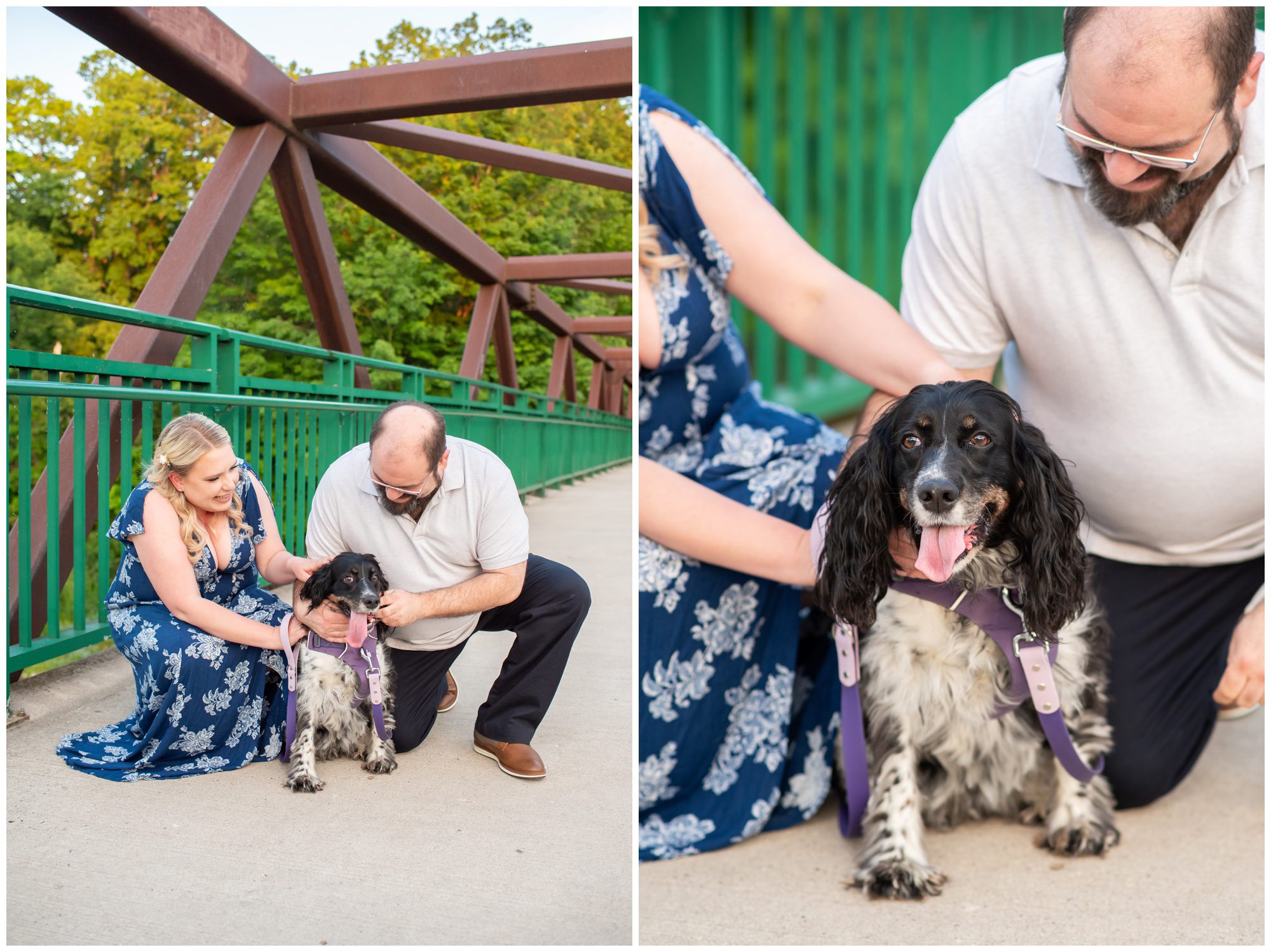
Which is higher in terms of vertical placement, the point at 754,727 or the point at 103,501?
the point at 103,501

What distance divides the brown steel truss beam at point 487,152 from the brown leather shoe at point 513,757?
46.5 inches

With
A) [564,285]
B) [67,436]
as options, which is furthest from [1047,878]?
[67,436]

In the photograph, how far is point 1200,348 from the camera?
2352 millimetres

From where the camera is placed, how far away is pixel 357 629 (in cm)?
188

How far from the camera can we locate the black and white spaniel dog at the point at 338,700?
73.0 inches

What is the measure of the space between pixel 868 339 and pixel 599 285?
0.70 metres

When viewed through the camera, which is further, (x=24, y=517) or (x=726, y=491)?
(x=726, y=491)

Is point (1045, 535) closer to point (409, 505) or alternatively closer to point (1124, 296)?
point (1124, 296)

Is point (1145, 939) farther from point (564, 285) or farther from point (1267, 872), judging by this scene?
point (564, 285)

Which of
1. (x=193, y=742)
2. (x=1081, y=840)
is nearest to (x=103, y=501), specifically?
(x=193, y=742)

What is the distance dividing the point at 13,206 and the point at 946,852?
2.63 metres

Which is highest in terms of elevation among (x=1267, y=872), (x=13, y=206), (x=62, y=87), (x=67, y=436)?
(x=62, y=87)

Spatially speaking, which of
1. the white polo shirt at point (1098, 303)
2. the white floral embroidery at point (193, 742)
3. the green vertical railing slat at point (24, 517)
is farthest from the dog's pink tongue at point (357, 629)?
the white polo shirt at point (1098, 303)

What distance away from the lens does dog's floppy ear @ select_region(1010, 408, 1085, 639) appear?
6.19 ft
